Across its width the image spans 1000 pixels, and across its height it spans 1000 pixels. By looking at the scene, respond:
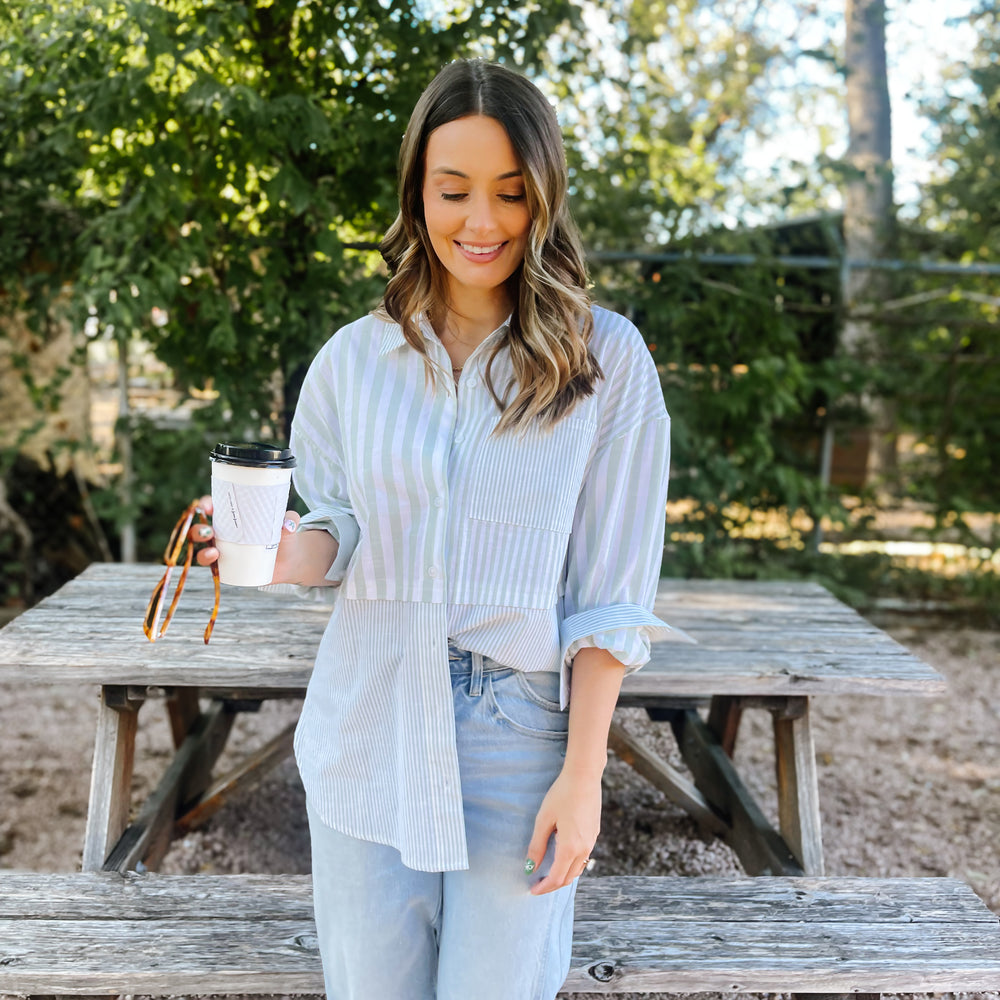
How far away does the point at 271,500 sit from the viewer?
1253 millimetres

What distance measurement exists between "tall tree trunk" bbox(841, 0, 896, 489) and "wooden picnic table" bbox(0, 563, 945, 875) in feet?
7.71

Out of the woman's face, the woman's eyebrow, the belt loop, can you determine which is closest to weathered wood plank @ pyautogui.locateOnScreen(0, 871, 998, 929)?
the belt loop

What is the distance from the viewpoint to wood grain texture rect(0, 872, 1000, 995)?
1.74 m

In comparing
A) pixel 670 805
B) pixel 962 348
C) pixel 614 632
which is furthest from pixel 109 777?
pixel 962 348

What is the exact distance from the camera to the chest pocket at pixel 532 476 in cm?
141

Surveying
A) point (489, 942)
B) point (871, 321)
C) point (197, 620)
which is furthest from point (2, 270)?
point (871, 321)

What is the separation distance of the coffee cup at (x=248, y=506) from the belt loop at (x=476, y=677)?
0.35 m

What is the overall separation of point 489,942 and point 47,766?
2.71 metres

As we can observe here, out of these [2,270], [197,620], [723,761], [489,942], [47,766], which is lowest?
[47,766]

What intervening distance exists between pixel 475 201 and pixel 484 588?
22.7 inches

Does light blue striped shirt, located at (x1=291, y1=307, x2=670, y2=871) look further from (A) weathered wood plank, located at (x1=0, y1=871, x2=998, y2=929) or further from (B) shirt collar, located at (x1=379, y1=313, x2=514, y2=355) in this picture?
(A) weathered wood plank, located at (x1=0, y1=871, x2=998, y2=929)

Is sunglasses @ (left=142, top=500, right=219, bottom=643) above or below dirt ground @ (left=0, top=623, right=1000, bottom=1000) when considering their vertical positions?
above

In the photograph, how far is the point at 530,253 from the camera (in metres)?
1.44

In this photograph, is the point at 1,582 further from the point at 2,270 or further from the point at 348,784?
the point at 348,784
